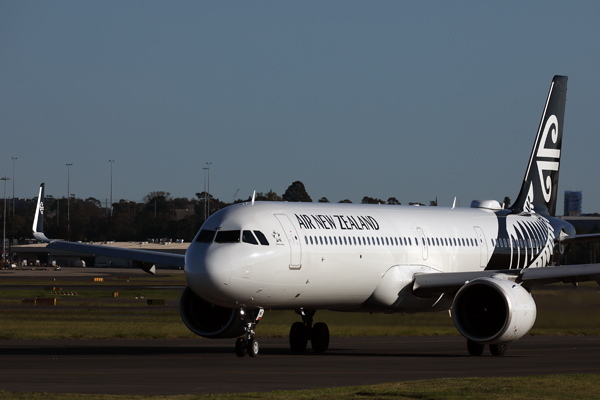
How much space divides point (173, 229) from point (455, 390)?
176525mm

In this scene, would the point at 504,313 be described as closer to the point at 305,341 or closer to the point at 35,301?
the point at 305,341

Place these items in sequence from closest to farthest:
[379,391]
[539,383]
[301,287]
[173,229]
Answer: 1. [379,391]
2. [539,383]
3. [301,287]
4. [173,229]

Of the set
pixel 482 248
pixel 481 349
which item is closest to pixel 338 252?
pixel 481 349

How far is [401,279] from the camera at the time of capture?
3039cm

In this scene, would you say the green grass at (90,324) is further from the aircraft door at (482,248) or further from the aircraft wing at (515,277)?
the aircraft door at (482,248)

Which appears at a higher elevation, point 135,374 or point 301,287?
point 301,287

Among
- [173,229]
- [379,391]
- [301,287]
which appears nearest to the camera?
[379,391]

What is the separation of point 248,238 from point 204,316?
16.0 ft

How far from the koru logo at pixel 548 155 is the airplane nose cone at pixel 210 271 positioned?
2012cm

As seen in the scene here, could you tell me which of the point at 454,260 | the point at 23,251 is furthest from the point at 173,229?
the point at 454,260

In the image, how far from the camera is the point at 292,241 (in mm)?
26766

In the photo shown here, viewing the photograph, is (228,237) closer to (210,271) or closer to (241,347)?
(210,271)

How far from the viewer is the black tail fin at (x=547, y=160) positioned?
40.4 m

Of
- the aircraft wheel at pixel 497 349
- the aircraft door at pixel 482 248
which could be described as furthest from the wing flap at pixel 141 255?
the aircraft door at pixel 482 248
